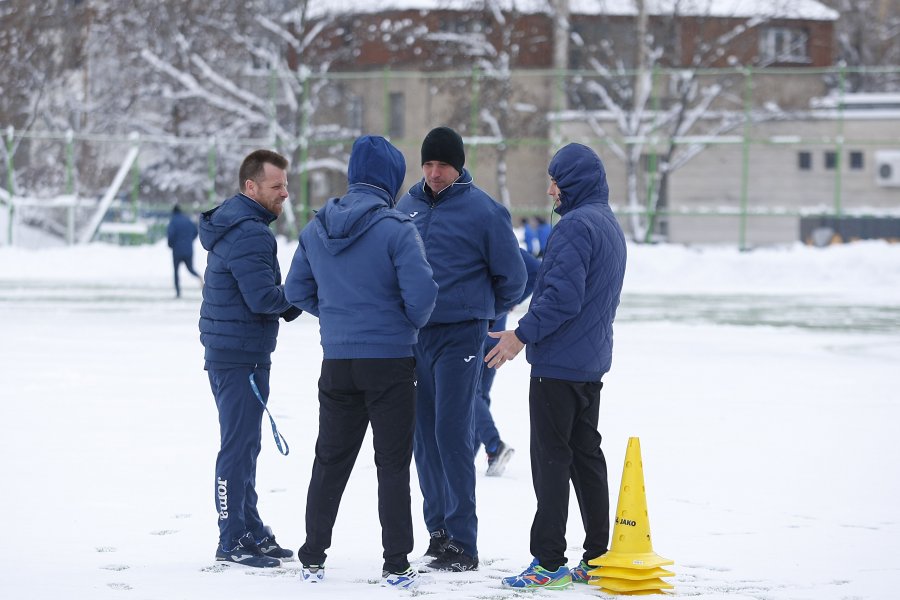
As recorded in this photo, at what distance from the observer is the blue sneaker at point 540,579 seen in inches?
219

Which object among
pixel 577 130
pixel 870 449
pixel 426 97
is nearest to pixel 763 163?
pixel 577 130

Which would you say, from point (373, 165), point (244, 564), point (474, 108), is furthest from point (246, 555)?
point (474, 108)

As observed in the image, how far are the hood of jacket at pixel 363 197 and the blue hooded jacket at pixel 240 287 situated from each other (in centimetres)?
42

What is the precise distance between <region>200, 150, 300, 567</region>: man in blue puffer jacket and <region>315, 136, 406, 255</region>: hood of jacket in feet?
1.45

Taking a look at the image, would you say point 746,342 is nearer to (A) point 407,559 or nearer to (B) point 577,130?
(A) point 407,559

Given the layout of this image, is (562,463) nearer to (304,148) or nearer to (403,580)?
(403,580)

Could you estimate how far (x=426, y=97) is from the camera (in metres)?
37.4

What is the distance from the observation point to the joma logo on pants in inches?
236

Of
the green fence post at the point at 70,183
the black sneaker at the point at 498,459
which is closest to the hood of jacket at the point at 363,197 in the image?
the black sneaker at the point at 498,459

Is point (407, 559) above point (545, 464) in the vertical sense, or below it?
below

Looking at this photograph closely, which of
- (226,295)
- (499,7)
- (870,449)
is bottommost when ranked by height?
(870,449)

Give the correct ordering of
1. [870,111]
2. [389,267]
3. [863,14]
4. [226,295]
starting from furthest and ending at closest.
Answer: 1. [863,14]
2. [870,111]
3. [226,295]
4. [389,267]

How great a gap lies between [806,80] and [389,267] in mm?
35163

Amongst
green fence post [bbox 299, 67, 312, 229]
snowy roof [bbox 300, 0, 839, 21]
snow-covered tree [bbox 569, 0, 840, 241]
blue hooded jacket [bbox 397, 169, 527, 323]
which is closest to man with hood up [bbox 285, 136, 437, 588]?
blue hooded jacket [bbox 397, 169, 527, 323]
